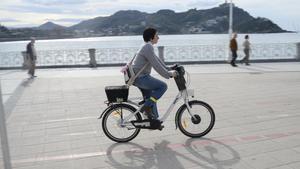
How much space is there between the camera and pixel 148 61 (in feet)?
17.6

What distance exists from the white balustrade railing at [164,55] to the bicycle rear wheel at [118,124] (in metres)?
13.2

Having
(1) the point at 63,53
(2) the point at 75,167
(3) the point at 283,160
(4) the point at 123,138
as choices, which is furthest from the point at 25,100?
(1) the point at 63,53

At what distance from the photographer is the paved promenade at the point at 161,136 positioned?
15.8 feet

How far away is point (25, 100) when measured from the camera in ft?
31.3

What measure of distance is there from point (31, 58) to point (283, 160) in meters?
12.0

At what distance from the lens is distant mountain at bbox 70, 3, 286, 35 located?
86.2ft

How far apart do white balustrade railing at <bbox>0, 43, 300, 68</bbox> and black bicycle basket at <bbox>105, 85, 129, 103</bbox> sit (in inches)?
526

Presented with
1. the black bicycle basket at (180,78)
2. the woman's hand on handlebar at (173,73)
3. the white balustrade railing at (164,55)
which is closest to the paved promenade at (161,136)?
the black bicycle basket at (180,78)

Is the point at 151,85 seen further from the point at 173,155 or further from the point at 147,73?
the point at 173,155

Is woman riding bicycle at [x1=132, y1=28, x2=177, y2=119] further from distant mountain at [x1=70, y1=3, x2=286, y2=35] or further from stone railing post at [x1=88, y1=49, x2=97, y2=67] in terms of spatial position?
distant mountain at [x1=70, y1=3, x2=286, y2=35]

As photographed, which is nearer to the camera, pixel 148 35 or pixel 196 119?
pixel 148 35

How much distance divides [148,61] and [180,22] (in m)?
24.9

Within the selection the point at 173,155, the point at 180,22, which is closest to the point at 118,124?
the point at 173,155

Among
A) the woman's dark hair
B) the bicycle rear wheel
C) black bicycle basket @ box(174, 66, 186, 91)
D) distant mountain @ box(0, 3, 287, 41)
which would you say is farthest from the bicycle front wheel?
distant mountain @ box(0, 3, 287, 41)
